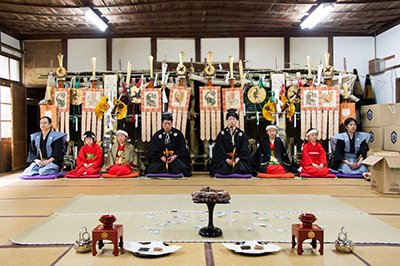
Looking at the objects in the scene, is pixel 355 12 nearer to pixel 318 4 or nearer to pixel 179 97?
pixel 318 4

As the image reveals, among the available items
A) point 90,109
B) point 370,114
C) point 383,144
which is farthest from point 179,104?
point 383,144

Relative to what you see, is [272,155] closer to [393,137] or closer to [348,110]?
[348,110]

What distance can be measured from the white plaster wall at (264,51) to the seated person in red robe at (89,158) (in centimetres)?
496

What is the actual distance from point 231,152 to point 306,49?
4.37 m

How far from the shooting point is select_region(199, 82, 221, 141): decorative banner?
8.51m

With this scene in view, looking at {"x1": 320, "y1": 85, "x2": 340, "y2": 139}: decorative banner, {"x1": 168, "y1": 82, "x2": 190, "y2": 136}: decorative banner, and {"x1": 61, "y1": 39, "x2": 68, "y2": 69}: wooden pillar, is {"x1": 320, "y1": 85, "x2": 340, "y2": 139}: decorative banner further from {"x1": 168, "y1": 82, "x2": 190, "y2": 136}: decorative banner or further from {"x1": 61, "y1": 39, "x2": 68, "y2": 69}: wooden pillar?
{"x1": 61, "y1": 39, "x2": 68, "y2": 69}: wooden pillar

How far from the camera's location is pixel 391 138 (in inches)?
314

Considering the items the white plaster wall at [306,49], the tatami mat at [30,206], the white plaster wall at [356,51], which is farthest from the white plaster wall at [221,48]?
the tatami mat at [30,206]

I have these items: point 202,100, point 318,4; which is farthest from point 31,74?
point 318,4

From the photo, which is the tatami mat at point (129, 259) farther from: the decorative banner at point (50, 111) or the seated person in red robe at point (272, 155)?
the decorative banner at point (50, 111)

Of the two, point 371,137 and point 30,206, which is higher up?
point 371,137

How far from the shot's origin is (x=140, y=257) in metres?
2.99

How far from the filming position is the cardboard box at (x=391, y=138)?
7773mm

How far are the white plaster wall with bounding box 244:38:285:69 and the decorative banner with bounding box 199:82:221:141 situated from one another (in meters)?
2.10
